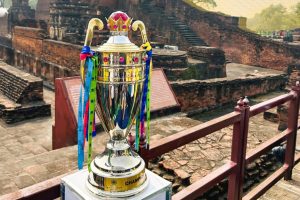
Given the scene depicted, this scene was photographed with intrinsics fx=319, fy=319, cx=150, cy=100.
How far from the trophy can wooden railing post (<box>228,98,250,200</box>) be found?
1.06m

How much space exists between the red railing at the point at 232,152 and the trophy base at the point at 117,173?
164mm

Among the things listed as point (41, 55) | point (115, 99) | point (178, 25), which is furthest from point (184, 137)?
point (178, 25)

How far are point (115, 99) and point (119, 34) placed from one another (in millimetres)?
285

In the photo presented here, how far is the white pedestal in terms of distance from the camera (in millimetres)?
1294

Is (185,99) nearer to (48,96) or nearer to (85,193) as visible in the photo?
(48,96)

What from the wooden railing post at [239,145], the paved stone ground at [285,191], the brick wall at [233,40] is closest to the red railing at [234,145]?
the wooden railing post at [239,145]

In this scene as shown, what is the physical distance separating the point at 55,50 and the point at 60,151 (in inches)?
386

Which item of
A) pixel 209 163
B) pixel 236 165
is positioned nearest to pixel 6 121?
pixel 209 163

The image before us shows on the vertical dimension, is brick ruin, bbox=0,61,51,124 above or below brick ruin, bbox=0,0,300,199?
below

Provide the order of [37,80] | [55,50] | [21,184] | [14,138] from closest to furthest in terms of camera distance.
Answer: [21,184], [14,138], [37,80], [55,50]

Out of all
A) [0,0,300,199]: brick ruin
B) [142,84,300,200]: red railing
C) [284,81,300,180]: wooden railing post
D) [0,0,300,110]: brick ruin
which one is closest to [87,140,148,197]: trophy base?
[142,84,300,200]: red railing

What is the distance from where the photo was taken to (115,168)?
133cm

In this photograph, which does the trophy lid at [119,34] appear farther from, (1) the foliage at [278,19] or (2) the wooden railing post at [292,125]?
(1) the foliage at [278,19]

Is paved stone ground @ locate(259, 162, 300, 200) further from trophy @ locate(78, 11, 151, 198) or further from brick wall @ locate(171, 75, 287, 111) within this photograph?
brick wall @ locate(171, 75, 287, 111)
